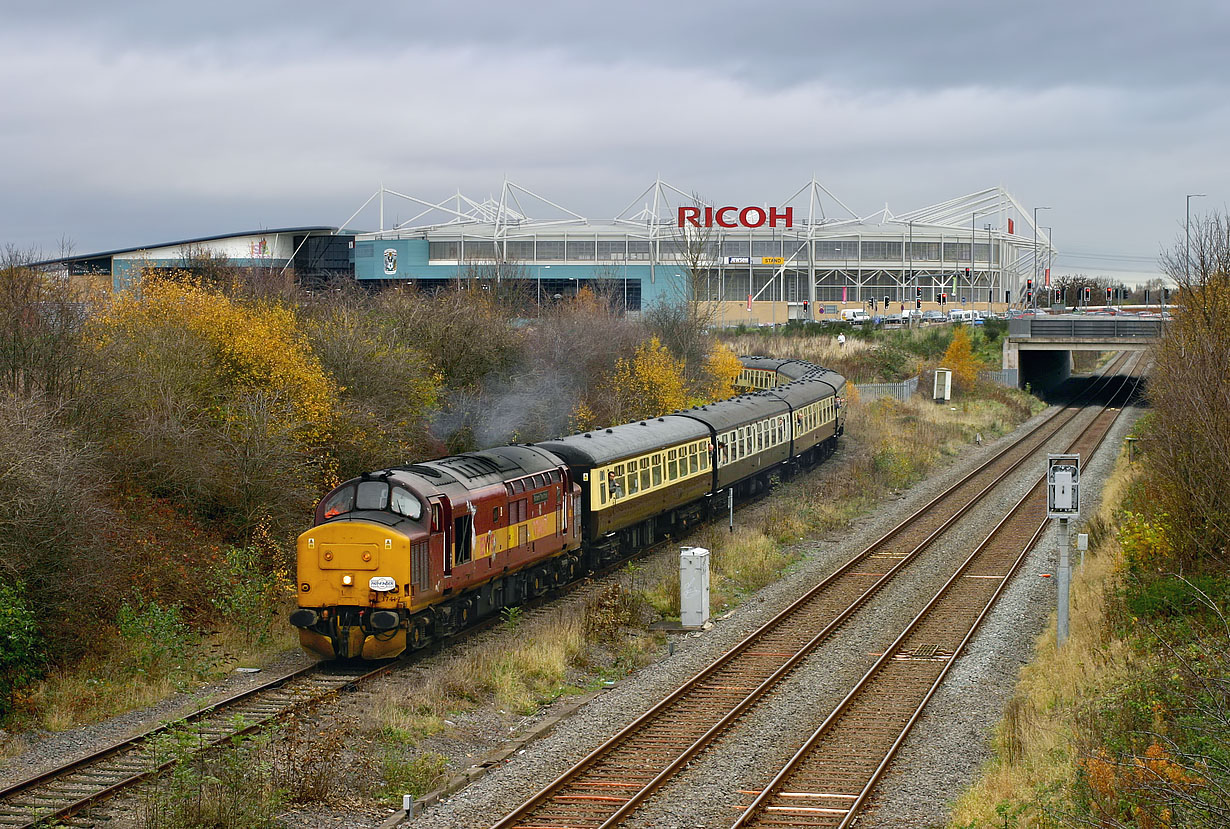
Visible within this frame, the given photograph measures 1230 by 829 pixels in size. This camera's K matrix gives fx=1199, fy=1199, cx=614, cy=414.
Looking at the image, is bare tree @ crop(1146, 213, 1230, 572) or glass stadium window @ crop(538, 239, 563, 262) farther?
glass stadium window @ crop(538, 239, 563, 262)

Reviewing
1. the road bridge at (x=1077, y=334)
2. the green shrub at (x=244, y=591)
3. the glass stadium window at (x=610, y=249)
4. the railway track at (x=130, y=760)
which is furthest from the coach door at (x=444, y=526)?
the glass stadium window at (x=610, y=249)

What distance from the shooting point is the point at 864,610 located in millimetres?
24312

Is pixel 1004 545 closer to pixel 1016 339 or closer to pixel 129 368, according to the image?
pixel 129 368

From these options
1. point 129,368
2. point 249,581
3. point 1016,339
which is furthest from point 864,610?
point 1016,339

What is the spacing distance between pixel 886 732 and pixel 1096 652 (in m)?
4.05

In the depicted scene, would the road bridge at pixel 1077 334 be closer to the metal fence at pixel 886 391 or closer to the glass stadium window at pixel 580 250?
the metal fence at pixel 886 391

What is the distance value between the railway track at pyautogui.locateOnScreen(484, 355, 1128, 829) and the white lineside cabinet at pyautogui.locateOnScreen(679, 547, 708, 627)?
4.29 feet

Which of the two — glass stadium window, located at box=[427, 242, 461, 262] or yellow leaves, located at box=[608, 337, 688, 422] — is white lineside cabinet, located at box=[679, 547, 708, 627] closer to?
yellow leaves, located at box=[608, 337, 688, 422]

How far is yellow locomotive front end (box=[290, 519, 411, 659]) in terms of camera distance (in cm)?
1852

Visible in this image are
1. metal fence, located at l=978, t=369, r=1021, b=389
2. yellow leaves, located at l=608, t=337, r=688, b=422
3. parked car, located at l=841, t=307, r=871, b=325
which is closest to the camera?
yellow leaves, located at l=608, t=337, r=688, b=422

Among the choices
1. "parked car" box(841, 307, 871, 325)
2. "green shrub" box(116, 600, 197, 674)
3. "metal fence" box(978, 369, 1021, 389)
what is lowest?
"green shrub" box(116, 600, 197, 674)

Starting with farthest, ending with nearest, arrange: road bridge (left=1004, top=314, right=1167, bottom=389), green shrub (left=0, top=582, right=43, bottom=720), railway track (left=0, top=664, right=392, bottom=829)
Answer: road bridge (left=1004, top=314, right=1167, bottom=389)
green shrub (left=0, top=582, right=43, bottom=720)
railway track (left=0, top=664, right=392, bottom=829)

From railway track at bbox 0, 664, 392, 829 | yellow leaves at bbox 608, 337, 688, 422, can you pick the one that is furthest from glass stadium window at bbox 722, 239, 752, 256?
railway track at bbox 0, 664, 392, 829

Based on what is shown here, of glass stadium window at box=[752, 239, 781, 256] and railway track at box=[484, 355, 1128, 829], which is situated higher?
glass stadium window at box=[752, 239, 781, 256]
